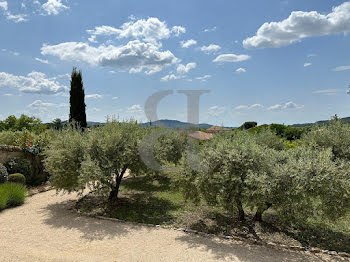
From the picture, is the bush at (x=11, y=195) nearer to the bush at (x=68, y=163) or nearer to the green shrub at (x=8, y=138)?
the bush at (x=68, y=163)

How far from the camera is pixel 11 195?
1073 cm

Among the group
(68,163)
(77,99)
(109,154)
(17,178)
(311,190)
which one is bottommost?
(17,178)

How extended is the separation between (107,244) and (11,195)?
6087mm

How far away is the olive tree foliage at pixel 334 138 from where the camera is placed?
13.0m

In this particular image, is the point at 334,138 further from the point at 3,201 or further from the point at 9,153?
the point at 9,153

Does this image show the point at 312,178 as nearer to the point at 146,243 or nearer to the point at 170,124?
the point at 146,243

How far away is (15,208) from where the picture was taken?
10.5m

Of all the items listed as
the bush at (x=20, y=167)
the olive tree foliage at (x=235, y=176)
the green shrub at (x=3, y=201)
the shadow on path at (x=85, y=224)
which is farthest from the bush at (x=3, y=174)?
the olive tree foliage at (x=235, y=176)

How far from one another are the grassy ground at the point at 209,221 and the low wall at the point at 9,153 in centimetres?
519

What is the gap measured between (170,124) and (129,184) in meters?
5.14

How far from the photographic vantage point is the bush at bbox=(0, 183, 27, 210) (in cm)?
1028

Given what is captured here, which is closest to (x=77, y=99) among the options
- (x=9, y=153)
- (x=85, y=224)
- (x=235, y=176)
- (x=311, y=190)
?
(x=9, y=153)

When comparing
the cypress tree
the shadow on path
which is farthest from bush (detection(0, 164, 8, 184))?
the cypress tree

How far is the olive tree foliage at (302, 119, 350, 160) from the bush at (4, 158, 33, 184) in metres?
15.0
